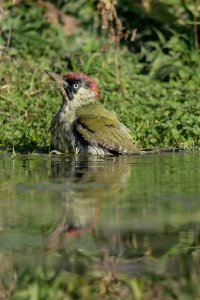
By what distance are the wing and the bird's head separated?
40cm

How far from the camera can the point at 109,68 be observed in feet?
41.1

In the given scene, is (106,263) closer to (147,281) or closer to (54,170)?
(147,281)

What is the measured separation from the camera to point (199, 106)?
1123 cm

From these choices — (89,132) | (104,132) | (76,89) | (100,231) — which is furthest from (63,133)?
(100,231)

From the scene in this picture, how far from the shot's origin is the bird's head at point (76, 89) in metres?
10.2

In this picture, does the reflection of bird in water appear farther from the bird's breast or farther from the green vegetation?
the green vegetation

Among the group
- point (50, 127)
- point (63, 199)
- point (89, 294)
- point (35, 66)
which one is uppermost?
point (35, 66)

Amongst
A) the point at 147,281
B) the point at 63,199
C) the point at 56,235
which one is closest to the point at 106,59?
the point at 63,199

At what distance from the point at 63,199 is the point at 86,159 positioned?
2476 millimetres

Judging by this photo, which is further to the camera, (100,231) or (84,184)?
(84,184)

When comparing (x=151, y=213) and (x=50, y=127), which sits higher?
(x=50, y=127)

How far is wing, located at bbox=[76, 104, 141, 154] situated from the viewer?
30.7 ft

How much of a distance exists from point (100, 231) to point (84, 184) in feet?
5.75

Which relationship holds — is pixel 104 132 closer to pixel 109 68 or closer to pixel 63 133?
pixel 63 133
